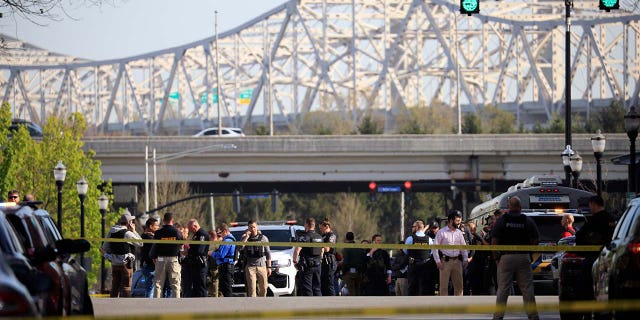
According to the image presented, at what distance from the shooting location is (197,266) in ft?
89.7

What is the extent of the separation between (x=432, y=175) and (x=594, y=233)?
177 ft

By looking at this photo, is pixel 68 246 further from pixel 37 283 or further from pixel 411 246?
pixel 411 246

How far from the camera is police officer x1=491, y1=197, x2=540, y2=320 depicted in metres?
18.8

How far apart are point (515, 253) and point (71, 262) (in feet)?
19.1

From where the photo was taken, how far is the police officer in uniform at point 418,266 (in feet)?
91.1

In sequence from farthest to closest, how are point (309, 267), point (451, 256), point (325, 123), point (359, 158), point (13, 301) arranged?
1. point (325, 123)
2. point (359, 158)
3. point (309, 267)
4. point (451, 256)
5. point (13, 301)

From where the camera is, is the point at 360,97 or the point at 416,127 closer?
the point at 416,127

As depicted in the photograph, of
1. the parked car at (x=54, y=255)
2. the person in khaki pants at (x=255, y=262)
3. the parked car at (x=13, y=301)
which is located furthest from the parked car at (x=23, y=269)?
the person in khaki pants at (x=255, y=262)

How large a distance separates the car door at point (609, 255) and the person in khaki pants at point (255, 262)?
466 inches

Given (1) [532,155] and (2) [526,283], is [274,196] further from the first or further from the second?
(2) [526,283]

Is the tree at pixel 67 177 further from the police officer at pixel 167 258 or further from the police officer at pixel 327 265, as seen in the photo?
the police officer at pixel 167 258

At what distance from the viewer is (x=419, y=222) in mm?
27766

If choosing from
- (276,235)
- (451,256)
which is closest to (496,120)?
(276,235)

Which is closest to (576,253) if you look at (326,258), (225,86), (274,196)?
(326,258)
